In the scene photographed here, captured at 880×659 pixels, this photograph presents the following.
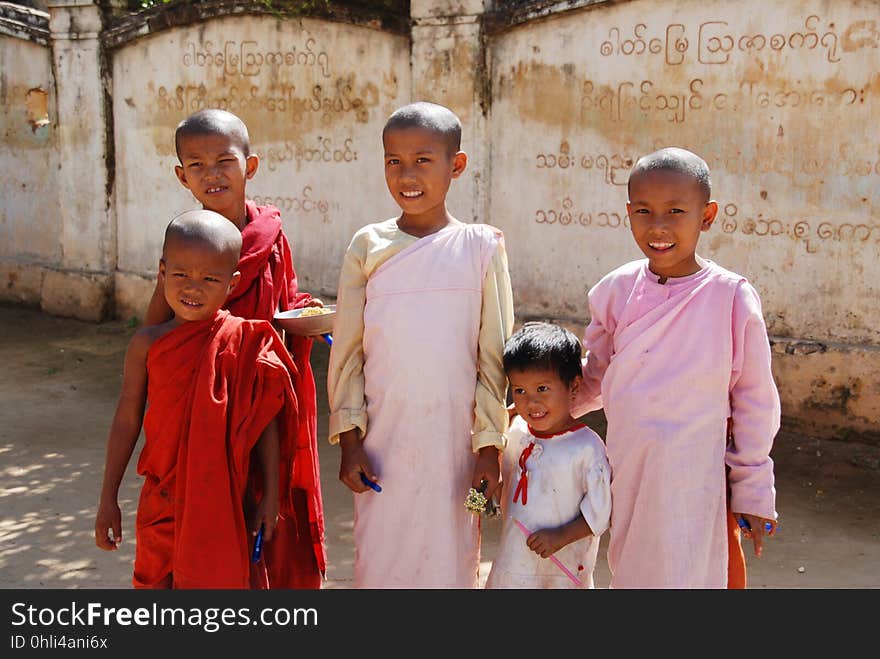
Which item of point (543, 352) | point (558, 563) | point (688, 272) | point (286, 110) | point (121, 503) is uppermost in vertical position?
point (286, 110)

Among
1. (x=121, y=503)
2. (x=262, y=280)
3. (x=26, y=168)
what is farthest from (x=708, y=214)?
(x=26, y=168)

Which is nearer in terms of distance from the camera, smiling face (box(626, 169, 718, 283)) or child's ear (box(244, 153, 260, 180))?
smiling face (box(626, 169, 718, 283))

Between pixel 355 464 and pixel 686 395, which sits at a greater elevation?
pixel 686 395

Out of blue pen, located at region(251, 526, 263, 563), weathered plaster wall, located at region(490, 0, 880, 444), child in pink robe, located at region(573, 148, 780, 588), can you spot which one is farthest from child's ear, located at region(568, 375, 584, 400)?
weathered plaster wall, located at region(490, 0, 880, 444)

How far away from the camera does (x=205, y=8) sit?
7387mm

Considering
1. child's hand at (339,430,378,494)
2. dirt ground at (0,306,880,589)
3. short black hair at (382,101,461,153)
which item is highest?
short black hair at (382,101,461,153)

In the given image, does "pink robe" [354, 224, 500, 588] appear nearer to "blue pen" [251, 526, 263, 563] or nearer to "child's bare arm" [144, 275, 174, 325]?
"blue pen" [251, 526, 263, 563]

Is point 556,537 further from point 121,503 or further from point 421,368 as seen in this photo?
point 121,503

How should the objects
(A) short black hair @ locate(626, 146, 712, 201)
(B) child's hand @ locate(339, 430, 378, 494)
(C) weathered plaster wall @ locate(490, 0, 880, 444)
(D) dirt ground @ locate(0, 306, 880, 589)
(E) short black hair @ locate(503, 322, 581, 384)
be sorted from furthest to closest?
1. (C) weathered plaster wall @ locate(490, 0, 880, 444)
2. (D) dirt ground @ locate(0, 306, 880, 589)
3. (B) child's hand @ locate(339, 430, 378, 494)
4. (E) short black hair @ locate(503, 322, 581, 384)
5. (A) short black hair @ locate(626, 146, 712, 201)

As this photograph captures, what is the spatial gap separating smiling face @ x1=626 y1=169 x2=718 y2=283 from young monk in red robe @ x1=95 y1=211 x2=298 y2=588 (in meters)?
1.00

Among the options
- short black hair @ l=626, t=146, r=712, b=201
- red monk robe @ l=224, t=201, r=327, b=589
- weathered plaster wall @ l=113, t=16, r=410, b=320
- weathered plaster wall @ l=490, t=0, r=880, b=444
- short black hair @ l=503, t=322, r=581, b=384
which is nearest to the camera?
short black hair @ l=626, t=146, r=712, b=201

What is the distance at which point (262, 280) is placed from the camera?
2902 millimetres

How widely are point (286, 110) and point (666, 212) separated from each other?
5.14 metres

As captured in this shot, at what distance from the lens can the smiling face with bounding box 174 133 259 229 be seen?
9.52ft
